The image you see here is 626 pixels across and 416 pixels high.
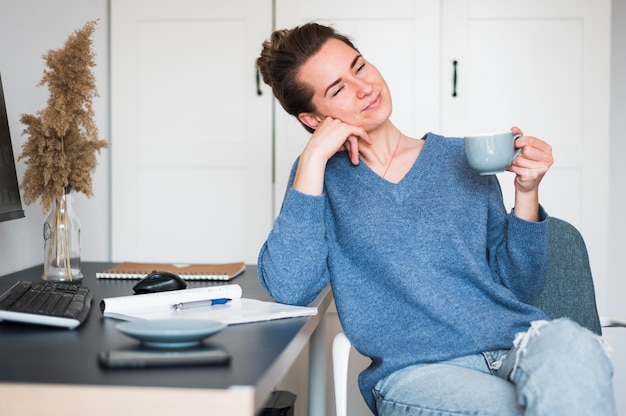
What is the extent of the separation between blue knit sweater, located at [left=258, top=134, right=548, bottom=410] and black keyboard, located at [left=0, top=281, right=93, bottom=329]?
361mm

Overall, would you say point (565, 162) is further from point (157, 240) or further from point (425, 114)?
point (157, 240)

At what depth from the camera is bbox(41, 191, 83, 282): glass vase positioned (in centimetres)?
176

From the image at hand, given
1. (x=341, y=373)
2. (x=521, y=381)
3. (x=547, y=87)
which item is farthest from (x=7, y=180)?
(x=547, y=87)

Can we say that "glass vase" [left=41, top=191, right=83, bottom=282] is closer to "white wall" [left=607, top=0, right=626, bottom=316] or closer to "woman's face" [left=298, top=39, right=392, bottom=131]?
"woman's face" [left=298, top=39, right=392, bottom=131]

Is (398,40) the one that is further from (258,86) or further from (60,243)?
(60,243)

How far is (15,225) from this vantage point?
2.04 m

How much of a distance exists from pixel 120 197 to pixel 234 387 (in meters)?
2.01

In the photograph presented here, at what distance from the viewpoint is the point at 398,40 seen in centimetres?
263

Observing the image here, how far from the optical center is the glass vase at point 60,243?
176 cm

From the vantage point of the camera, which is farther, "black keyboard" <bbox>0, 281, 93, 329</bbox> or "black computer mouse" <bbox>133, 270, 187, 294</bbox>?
"black computer mouse" <bbox>133, 270, 187, 294</bbox>

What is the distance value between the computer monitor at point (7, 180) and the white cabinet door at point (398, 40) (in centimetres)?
106

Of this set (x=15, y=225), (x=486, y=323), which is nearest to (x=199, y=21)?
(x=15, y=225)

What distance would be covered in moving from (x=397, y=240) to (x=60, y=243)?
762mm

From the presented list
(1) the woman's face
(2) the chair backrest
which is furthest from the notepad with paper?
(2) the chair backrest
